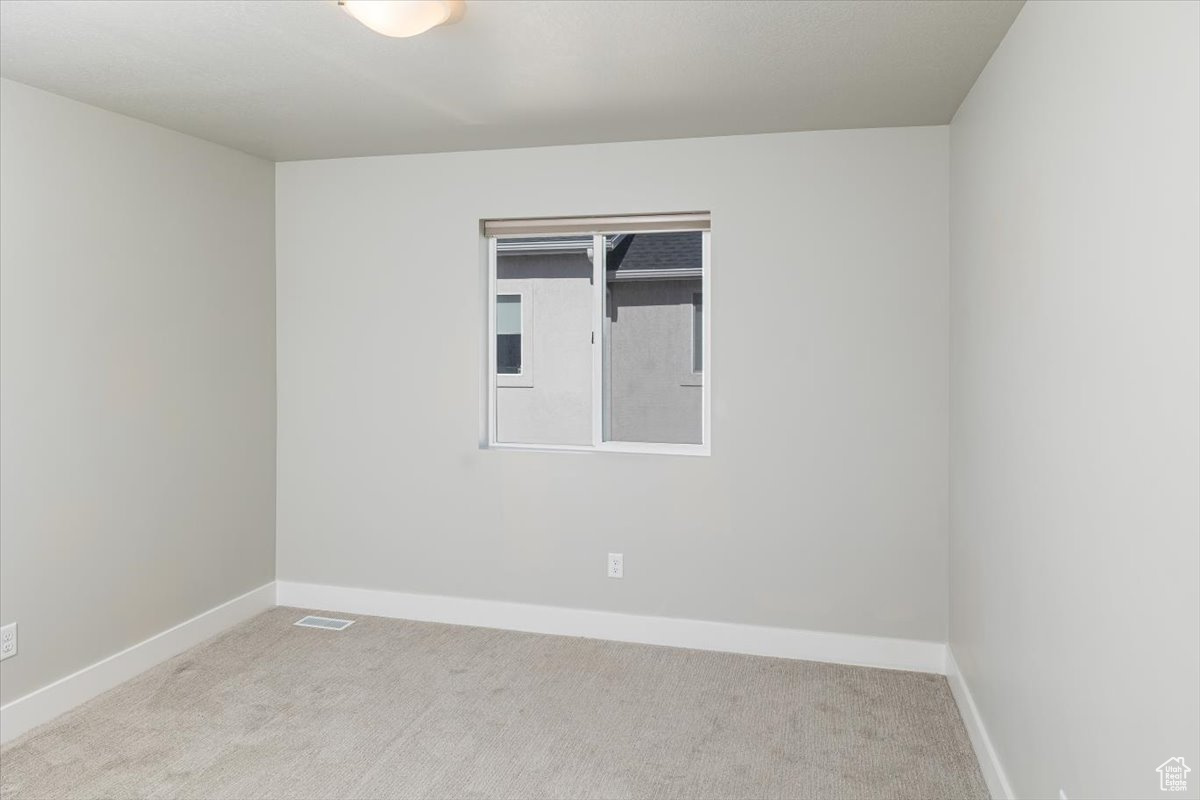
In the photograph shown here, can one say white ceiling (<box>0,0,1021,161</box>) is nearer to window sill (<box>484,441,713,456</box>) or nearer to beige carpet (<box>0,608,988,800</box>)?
window sill (<box>484,441,713,456</box>)

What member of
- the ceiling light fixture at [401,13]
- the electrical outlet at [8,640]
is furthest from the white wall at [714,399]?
the ceiling light fixture at [401,13]

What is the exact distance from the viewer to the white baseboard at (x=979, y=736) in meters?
2.38

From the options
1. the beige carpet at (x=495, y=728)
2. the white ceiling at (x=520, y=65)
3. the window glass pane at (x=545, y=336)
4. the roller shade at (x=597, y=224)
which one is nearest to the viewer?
the white ceiling at (x=520, y=65)

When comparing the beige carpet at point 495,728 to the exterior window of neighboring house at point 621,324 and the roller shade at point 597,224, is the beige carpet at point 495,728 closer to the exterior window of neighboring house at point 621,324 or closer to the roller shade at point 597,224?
the exterior window of neighboring house at point 621,324

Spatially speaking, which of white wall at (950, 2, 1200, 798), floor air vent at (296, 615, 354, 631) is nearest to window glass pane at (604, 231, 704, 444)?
white wall at (950, 2, 1200, 798)

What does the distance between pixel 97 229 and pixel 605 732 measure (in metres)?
2.82

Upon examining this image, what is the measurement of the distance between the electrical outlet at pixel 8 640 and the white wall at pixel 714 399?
1458mm

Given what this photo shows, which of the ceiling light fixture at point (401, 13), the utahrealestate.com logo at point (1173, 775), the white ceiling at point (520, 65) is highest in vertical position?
the white ceiling at point (520, 65)

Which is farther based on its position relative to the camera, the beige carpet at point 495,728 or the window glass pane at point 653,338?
the window glass pane at point 653,338

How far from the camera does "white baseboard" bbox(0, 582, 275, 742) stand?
2.88m

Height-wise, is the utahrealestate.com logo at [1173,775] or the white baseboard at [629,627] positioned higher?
the utahrealestate.com logo at [1173,775]

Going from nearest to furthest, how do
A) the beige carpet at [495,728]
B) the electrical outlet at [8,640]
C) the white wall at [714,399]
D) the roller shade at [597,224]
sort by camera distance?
the beige carpet at [495,728]
the electrical outlet at [8,640]
the white wall at [714,399]
the roller shade at [597,224]

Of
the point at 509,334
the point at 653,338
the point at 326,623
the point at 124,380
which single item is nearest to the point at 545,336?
the point at 509,334

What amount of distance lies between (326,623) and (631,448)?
70.3 inches
